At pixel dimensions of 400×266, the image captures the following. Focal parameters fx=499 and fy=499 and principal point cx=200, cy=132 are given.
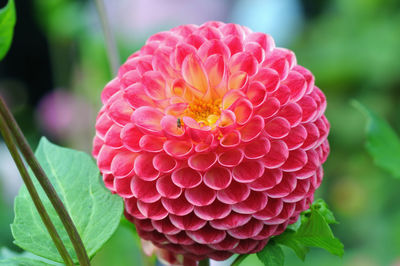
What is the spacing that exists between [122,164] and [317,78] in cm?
193

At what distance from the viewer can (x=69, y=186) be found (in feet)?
1.34

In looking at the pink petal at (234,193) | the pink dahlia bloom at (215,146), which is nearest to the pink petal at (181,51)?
the pink dahlia bloom at (215,146)

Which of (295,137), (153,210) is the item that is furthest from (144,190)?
(295,137)

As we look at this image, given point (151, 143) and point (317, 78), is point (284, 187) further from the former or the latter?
point (317, 78)

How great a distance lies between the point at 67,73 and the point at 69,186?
1.59m

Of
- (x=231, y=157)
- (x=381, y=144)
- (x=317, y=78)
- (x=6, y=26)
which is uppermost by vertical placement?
(x=6, y=26)

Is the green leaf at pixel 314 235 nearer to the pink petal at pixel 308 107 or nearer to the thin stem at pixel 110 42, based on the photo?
the pink petal at pixel 308 107

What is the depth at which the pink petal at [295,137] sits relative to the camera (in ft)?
1.23

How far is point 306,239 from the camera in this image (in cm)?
39

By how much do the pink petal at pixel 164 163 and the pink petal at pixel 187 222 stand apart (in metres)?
0.04

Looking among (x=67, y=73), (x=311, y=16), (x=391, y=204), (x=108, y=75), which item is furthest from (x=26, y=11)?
(x=391, y=204)

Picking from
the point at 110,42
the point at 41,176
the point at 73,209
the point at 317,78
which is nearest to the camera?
the point at 41,176

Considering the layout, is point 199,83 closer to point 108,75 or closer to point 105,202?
point 105,202

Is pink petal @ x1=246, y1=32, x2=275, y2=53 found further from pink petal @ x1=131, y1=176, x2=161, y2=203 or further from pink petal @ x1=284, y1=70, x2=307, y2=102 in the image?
pink petal @ x1=131, y1=176, x2=161, y2=203
